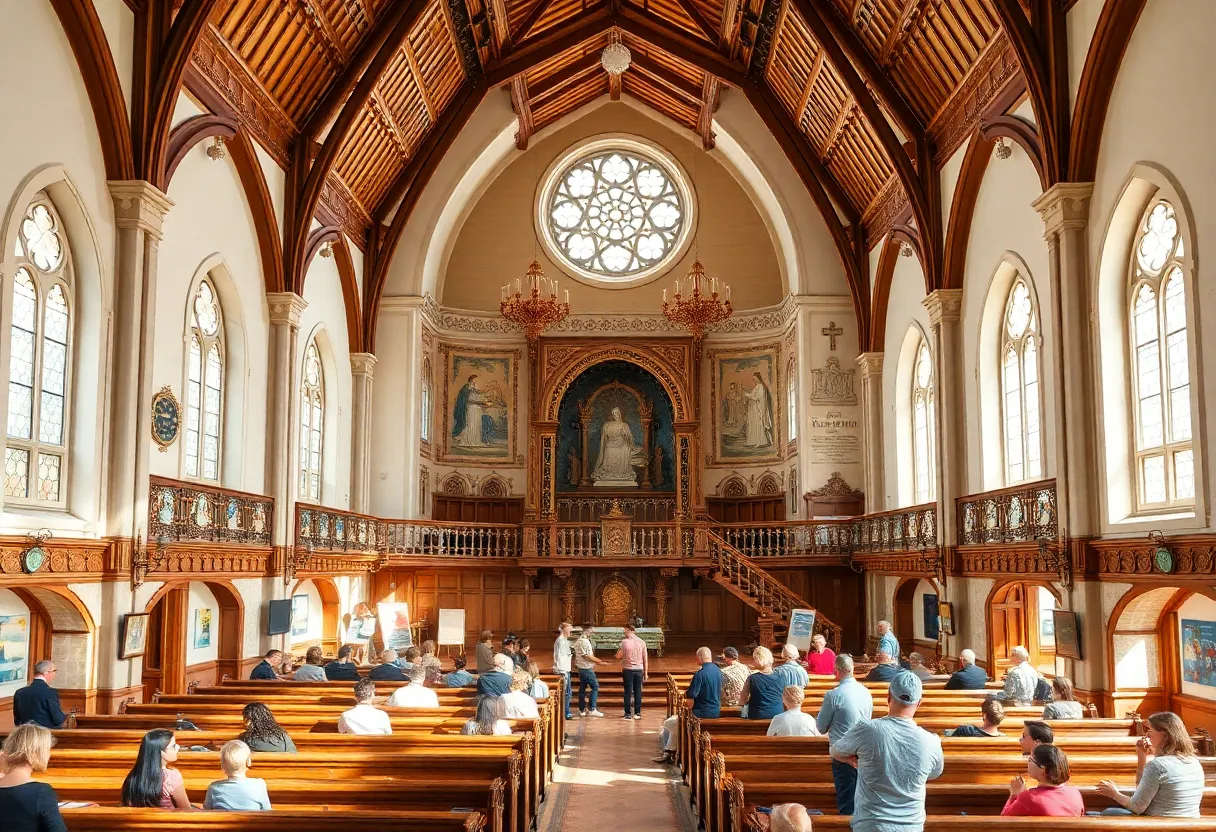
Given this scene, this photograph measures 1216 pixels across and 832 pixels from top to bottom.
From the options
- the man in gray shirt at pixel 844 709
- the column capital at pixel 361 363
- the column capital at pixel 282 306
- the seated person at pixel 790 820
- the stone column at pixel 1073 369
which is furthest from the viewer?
the column capital at pixel 361 363

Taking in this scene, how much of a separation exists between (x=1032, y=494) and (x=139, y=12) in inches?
530

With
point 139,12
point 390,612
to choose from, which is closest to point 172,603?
point 390,612

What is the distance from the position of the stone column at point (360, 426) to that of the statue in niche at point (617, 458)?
263 inches

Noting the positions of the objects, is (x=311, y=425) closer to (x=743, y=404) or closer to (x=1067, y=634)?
(x=743, y=404)

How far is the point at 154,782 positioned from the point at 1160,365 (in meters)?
11.6

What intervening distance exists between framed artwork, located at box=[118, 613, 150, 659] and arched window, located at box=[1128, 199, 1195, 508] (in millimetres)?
12313

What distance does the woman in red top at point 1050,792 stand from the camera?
631cm

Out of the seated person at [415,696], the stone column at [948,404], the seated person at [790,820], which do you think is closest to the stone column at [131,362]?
the seated person at [415,696]

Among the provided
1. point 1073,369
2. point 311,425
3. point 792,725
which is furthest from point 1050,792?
point 311,425

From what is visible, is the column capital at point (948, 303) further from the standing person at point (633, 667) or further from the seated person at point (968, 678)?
the standing person at point (633, 667)

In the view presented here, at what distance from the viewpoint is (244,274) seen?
1822 cm

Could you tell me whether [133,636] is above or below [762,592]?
below

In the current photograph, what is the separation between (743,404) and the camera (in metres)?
28.0

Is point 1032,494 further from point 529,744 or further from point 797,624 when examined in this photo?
point 529,744
